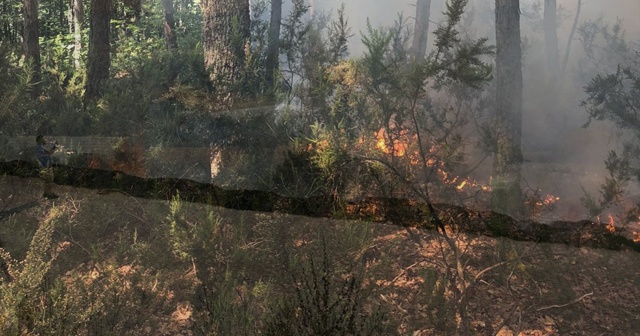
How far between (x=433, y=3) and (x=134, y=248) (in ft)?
8.80

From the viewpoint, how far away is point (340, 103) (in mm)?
4020

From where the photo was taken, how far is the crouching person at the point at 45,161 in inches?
179

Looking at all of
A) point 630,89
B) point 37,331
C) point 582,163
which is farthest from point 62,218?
point 630,89

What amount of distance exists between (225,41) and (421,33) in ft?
5.08

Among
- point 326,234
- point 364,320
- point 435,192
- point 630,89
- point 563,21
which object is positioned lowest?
point 364,320

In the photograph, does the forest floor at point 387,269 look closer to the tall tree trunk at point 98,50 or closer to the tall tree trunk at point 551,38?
the tall tree trunk at point 98,50

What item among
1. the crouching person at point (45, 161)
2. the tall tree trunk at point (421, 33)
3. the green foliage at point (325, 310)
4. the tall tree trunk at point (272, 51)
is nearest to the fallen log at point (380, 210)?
the crouching person at point (45, 161)

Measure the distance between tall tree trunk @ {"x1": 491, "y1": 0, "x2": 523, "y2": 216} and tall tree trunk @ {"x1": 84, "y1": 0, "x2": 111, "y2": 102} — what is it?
308cm

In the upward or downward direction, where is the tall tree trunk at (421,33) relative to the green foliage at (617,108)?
upward

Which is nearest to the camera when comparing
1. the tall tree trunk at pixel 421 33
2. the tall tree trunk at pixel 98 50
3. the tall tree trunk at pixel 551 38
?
the tall tree trunk at pixel 421 33

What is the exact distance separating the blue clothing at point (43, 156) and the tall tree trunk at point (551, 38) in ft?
12.8

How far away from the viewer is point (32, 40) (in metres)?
4.86

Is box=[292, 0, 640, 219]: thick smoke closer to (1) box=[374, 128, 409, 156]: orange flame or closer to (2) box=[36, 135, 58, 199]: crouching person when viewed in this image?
(1) box=[374, 128, 409, 156]: orange flame

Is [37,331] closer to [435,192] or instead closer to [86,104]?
[86,104]
